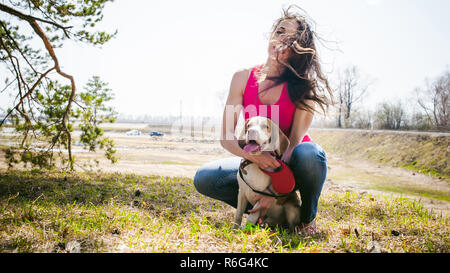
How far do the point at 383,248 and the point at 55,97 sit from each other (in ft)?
23.5

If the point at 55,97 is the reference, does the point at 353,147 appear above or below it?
below

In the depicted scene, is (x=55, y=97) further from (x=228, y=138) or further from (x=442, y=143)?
(x=442, y=143)

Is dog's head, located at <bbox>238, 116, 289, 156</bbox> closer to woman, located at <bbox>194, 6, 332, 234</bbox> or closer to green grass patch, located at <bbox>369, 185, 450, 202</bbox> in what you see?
woman, located at <bbox>194, 6, 332, 234</bbox>


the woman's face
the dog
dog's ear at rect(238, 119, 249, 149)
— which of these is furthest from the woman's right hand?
the woman's face

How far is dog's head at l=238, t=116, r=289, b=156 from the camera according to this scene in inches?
98.7

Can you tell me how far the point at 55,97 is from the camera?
6.27 metres

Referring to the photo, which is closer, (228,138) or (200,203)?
(228,138)

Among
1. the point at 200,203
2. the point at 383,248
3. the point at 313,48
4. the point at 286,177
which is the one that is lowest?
the point at 200,203

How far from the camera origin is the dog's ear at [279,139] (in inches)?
104

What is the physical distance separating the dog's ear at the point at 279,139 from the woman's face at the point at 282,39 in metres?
0.84

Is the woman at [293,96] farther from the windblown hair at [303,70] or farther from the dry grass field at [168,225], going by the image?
the dry grass field at [168,225]

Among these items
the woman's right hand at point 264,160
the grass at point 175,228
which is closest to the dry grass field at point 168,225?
the grass at point 175,228

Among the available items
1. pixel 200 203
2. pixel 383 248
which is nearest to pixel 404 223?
pixel 383 248
